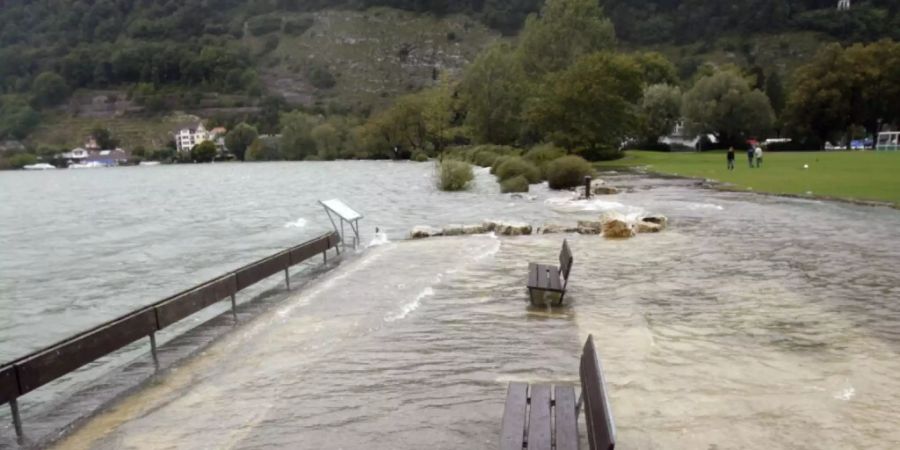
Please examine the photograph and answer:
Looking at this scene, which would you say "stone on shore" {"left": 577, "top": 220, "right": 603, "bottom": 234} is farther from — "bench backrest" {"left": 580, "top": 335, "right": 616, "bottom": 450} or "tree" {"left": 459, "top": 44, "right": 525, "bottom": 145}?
"tree" {"left": 459, "top": 44, "right": 525, "bottom": 145}

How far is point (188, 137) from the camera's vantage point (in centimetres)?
19325

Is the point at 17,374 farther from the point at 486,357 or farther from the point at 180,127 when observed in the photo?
the point at 180,127

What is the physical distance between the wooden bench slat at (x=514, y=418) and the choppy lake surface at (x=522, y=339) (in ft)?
1.63

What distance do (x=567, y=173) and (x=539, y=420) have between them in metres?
36.9

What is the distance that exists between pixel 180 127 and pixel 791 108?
559 feet

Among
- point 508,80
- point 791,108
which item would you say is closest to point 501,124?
point 508,80

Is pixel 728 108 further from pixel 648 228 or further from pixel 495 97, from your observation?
pixel 648 228

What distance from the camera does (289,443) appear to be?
637 centimetres

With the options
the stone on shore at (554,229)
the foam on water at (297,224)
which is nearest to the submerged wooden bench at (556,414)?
the stone on shore at (554,229)

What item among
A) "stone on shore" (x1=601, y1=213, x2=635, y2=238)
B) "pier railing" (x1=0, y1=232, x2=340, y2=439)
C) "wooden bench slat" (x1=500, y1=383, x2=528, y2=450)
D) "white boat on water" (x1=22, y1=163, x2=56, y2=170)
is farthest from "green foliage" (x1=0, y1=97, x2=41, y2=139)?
"wooden bench slat" (x1=500, y1=383, x2=528, y2=450)

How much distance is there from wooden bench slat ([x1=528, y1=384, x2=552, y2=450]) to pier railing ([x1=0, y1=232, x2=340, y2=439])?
5.29m

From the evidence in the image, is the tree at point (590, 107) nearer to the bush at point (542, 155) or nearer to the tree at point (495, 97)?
the bush at point (542, 155)

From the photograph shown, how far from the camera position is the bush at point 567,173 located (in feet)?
137

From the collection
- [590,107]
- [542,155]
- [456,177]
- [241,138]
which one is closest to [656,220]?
[456,177]
